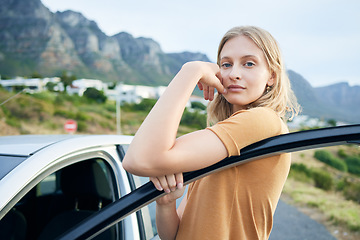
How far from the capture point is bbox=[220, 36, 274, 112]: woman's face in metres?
1.12

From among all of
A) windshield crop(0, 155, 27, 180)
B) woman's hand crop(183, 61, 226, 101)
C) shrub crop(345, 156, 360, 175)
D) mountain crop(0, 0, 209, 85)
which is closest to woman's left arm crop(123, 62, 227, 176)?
woman's hand crop(183, 61, 226, 101)

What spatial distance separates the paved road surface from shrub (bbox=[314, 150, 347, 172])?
61.4 ft

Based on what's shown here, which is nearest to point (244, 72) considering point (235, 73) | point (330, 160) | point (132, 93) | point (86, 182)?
point (235, 73)

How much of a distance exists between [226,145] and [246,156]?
8 centimetres

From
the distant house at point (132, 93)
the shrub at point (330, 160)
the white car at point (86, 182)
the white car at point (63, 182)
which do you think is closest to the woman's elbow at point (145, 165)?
the white car at point (86, 182)

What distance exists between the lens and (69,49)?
103m

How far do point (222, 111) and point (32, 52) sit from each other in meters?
99.1

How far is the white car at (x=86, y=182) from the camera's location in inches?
37.6

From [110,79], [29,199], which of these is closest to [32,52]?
[110,79]

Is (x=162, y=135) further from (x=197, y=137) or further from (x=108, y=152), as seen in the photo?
(x=108, y=152)

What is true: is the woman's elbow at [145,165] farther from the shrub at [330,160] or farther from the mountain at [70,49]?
the mountain at [70,49]

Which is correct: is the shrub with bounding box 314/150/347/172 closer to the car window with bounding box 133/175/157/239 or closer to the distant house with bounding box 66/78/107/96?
the car window with bounding box 133/175/157/239

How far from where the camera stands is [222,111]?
1.34 m

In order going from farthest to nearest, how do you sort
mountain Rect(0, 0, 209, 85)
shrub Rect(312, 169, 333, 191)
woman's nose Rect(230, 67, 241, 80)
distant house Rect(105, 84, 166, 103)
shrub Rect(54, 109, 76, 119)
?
mountain Rect(0, 0, 209, 85), distant house Rect(105, 84, 166, 103), shrub Rect(54, 109, 76, 119), shrub Rect(312, 169, 333, 191), woman's nose Rect(230, 67, 241, 80)
